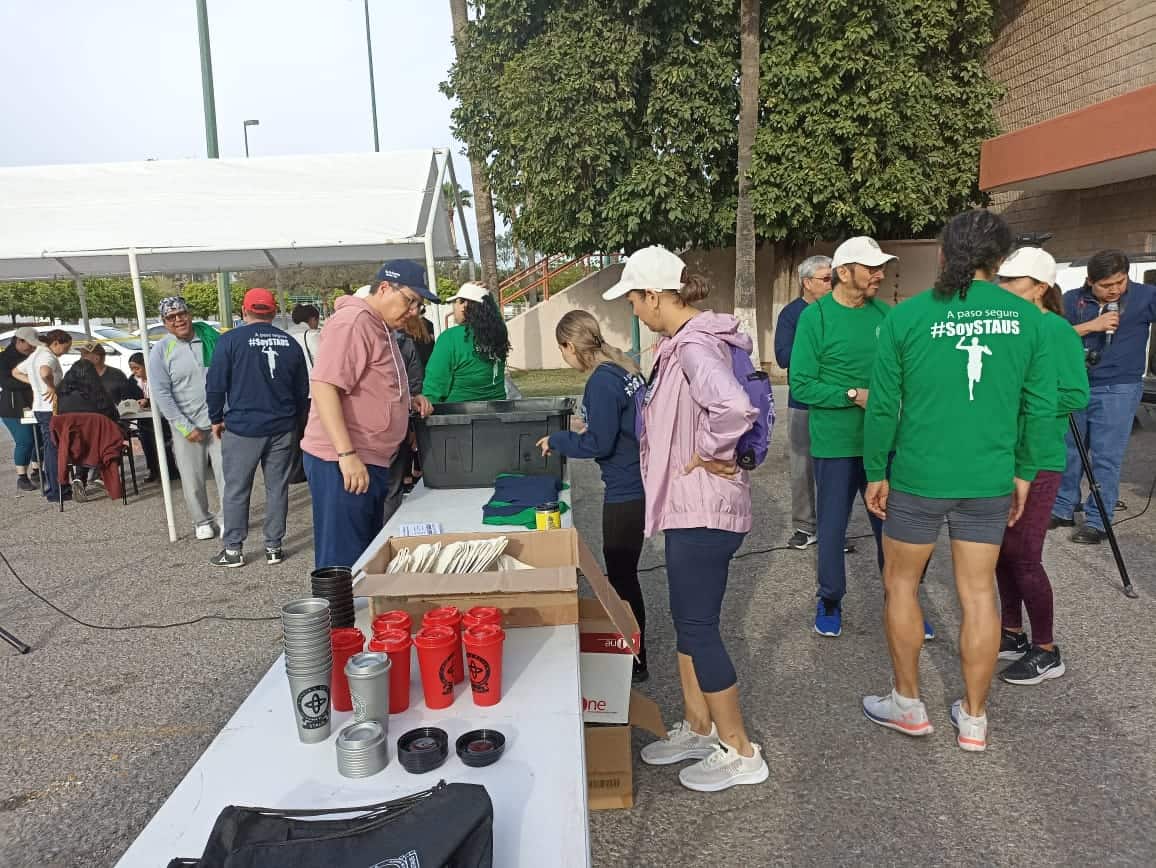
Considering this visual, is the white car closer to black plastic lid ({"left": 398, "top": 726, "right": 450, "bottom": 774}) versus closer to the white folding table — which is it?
the white folding table

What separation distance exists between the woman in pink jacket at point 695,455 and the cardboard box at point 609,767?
1.00 feet

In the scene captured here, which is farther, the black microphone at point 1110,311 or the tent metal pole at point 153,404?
the tent metal pole at point 153,404

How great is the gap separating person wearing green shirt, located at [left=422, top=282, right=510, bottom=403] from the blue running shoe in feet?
7.35

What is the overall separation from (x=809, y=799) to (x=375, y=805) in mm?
1886

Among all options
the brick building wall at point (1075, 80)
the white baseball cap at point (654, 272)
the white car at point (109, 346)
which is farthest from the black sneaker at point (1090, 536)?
the white car at point (109, 346)

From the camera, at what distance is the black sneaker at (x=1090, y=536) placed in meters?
5.34

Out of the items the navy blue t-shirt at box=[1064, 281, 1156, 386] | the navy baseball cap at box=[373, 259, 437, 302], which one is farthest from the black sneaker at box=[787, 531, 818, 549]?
the navy baseball cap at box=[373, 259, 437, 302]

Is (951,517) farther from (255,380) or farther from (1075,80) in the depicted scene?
(1075,80)

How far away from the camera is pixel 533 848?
4.36 feet

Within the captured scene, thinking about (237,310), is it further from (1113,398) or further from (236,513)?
(1113,398)

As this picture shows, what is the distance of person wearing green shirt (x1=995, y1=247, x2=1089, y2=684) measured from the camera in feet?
10.2

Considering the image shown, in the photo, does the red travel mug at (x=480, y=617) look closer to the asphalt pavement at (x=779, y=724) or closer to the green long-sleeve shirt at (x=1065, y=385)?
the asphalt pavement at (x=779, y=724)

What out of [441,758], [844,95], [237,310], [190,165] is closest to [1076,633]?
[441,758]

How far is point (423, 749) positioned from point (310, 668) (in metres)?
0.29
